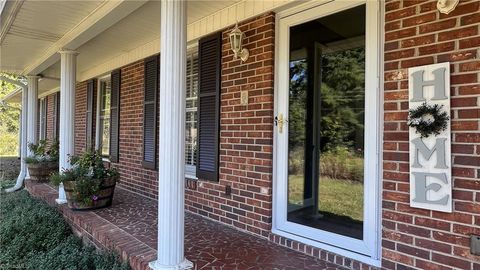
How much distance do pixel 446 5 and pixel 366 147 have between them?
107cm

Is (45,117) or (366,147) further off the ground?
(45,117)

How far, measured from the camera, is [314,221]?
3.00 meters

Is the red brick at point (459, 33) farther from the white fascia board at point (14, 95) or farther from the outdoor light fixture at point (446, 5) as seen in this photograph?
the white fascia board at point (14, 95)

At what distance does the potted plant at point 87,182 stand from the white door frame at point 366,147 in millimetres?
2542

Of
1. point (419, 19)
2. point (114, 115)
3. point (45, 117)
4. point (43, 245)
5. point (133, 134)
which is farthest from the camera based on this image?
point (45, 117)

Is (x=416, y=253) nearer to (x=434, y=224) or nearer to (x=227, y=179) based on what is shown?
(x=434, y=224)

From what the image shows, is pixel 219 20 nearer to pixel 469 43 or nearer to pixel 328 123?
pixel 328 123

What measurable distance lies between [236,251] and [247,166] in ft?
2.98

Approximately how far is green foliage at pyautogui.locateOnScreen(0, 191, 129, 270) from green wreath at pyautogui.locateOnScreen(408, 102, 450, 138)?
8.04 feet

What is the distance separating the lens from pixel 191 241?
3.17 m

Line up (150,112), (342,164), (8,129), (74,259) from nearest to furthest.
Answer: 1. (342,164)
2. (74,259)
3. (150,112)
4. (8,129)

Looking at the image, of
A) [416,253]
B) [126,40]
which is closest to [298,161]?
[416,253]

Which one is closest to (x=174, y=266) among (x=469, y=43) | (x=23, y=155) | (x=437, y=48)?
(x=437, y=48)

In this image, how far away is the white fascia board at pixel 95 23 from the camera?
338cm
